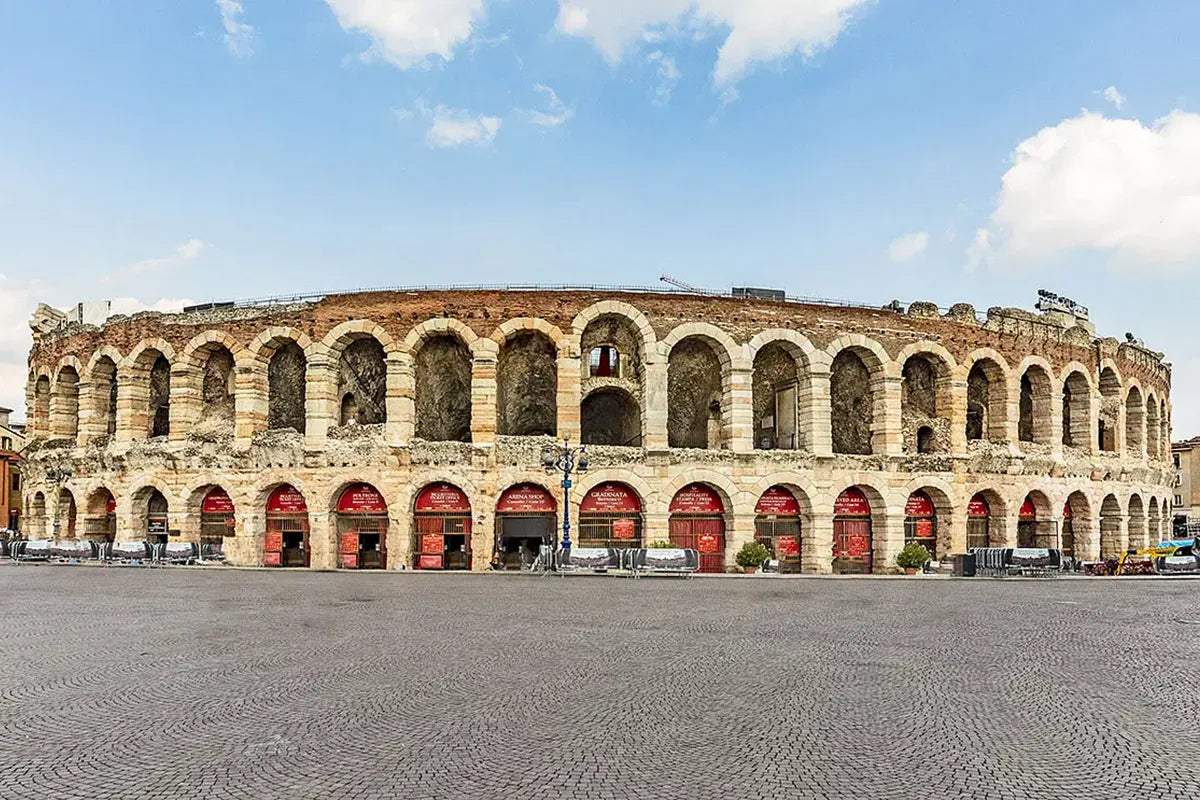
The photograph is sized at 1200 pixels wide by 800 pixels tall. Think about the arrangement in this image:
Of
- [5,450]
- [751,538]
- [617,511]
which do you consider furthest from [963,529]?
[5,450]

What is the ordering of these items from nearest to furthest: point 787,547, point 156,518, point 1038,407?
point 787,547 → point 156,518 → point 1038,407

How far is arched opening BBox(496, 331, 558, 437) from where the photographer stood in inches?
1388

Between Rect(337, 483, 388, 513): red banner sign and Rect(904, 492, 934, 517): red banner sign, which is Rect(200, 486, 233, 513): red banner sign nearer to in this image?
Rect(337, 483, 388, 513): red banner sign

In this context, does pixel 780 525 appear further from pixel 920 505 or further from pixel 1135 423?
pixel 1135 423

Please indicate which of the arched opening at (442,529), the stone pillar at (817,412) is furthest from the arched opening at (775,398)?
the arched opening at (442,529)

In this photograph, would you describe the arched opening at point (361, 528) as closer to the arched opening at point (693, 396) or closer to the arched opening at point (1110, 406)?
the arched opening at point (693, 396)

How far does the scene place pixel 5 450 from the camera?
61.3 m

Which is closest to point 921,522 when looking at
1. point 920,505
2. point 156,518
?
point 920,505

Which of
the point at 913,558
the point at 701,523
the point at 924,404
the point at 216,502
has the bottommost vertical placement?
the point at 913,558

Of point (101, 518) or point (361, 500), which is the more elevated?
point (361, 500)

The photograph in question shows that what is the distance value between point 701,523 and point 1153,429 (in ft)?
88.2

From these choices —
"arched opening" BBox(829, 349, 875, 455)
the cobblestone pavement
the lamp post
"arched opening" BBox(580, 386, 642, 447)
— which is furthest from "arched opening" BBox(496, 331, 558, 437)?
the cobblestone pavement

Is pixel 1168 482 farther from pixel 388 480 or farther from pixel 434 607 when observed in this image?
pixel 434 607

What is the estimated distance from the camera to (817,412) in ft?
112
